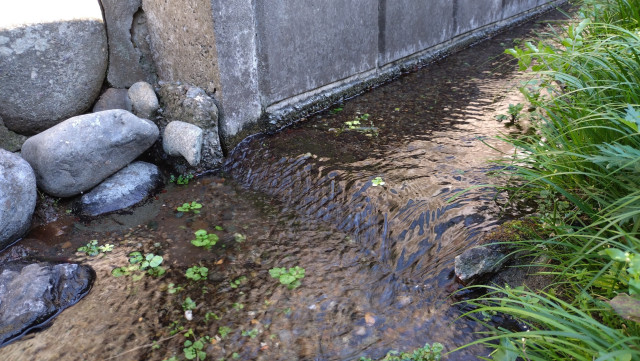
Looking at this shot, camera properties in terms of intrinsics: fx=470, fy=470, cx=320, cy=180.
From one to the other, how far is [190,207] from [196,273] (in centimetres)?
79

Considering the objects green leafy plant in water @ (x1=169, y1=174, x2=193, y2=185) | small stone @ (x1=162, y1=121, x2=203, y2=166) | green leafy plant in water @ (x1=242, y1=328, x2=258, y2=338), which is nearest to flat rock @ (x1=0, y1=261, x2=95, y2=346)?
green leafy plant in water @ (x1=242, y1=328, x2=258, y2=338)

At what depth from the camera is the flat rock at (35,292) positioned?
2.37 meters

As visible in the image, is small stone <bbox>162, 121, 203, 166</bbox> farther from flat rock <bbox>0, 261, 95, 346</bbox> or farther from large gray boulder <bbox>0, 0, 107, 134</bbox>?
flat rock <bbox>0, 261, 95, 346</bbox>

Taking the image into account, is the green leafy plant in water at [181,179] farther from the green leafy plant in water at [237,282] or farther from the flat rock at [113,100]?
the green leafy plant in water at [237,282]

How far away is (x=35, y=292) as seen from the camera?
2.48 metres

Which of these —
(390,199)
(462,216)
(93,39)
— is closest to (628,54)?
(462,216)

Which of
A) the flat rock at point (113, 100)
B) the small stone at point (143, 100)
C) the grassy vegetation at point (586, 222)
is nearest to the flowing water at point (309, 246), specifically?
the grassy vegetation at point (586, 222)

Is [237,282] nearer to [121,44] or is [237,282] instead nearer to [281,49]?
[281,49]

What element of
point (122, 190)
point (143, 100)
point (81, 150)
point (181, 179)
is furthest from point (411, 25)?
point (81, 150)

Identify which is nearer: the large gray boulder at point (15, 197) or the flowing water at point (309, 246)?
the flowing water at point (309, 246)

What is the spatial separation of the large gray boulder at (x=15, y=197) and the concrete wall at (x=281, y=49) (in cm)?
146

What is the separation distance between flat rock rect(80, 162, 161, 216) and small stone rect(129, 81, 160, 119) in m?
0.55

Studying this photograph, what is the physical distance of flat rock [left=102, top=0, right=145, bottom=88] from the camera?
3.91 metres

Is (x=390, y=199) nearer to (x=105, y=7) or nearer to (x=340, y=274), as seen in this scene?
(x=340, y=274)
